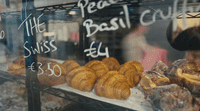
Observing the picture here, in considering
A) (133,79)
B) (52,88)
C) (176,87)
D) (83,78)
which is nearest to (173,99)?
(176,87)

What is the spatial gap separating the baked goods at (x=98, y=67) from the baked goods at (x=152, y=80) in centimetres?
24

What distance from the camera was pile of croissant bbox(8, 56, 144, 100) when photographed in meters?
0.81

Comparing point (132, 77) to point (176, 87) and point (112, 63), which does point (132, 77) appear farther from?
point (176, 87)

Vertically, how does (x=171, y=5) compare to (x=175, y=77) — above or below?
above

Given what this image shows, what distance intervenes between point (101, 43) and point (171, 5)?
0.40 m

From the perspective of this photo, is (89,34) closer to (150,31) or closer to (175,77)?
(150,31)

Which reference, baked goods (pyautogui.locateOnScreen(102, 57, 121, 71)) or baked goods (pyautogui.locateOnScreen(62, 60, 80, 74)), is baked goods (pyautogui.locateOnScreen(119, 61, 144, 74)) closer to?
baked goods (pyautogui.locateOnScreen(102, 57, 121, 71))

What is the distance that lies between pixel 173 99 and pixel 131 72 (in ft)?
0.91

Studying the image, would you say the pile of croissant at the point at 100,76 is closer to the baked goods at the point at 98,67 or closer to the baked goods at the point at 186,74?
the baked goods at the point at 98,67

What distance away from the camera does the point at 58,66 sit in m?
1.06

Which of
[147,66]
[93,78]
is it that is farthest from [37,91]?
[147,66]

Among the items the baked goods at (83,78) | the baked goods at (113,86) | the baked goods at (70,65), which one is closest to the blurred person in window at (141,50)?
the baked goods at (113,86)

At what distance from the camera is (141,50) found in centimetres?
76

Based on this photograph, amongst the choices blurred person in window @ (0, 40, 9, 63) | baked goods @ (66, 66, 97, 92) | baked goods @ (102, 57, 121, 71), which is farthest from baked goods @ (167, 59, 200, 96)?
blurred person in window @ (0, 40, 9, 63)
